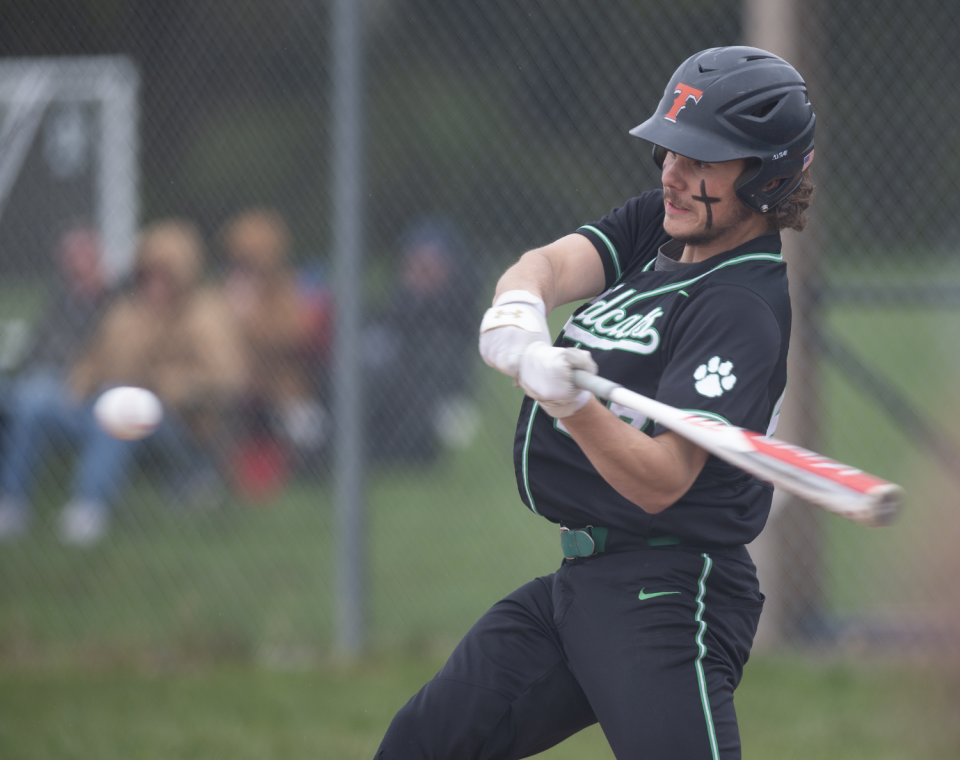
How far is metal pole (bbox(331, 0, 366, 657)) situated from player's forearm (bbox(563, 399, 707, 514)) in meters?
3.01

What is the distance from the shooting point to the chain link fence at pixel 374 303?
4641 millimetres

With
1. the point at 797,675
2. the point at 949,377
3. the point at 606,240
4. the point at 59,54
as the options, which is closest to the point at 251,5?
the point at 59,54

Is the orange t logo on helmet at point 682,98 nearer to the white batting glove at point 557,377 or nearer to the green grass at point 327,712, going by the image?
the white batting glove at point 557,377

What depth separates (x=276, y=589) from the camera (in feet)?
17.9

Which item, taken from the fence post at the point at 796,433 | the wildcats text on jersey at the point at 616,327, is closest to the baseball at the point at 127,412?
the wildcats text on jersey at the point at 616,327

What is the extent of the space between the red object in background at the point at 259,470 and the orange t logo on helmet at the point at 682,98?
4.63m

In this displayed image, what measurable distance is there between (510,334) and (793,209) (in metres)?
0.68

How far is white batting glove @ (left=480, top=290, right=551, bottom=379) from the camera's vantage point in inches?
81.4

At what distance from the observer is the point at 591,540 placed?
2.23 meters

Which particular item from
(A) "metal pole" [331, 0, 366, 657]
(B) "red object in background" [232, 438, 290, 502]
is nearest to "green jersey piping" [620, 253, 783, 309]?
(A) "metal pole" [331, 0, 366, 657]

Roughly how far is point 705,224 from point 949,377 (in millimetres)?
2836

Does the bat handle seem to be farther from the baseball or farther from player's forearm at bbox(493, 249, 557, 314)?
the baseball

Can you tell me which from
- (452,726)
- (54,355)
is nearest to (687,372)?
(452,726)

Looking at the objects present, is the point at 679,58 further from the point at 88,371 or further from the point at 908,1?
the point at 88,371
